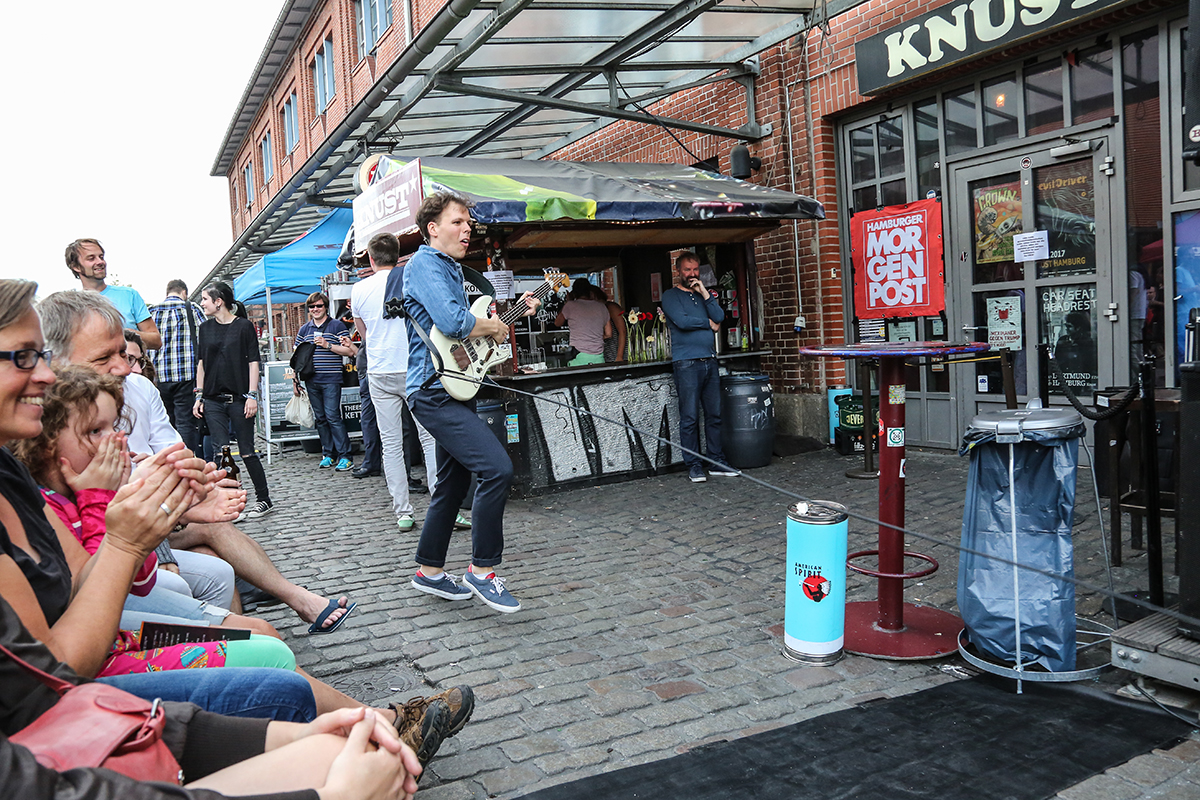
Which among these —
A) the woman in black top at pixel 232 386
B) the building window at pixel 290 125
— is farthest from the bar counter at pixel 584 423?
the building window at pixel 290 125

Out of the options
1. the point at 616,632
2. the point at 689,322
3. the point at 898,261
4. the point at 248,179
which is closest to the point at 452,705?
the point at 616,632

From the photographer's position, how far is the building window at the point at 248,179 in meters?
33.0

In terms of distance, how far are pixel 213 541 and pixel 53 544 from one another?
1852 mm

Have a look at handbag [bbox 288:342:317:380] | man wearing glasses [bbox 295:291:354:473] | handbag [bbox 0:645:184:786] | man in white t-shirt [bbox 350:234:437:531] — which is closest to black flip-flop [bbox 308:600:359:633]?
handbag [bbox 0:645:184:786]

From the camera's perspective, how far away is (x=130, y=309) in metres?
6.68

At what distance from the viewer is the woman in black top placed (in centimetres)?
741

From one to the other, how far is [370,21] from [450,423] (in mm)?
15681

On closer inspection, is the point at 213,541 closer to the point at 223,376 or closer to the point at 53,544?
the point at 53,544

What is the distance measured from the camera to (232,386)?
24.4 ft

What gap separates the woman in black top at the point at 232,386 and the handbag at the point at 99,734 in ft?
20.1

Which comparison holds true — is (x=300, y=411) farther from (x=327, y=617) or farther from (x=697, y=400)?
(x=327, y=617)

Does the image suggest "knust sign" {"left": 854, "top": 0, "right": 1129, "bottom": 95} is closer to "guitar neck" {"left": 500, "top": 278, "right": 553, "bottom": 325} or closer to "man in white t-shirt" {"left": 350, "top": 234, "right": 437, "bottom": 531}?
"guitar neck" {"left": 500, "top": 278, "right": 553, "bottom": 325}

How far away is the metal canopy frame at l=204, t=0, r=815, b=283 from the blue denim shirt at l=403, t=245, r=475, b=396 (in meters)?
3.77

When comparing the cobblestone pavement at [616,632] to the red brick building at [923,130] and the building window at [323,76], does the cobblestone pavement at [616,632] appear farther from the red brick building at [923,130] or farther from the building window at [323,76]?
the building window at [323,76]
